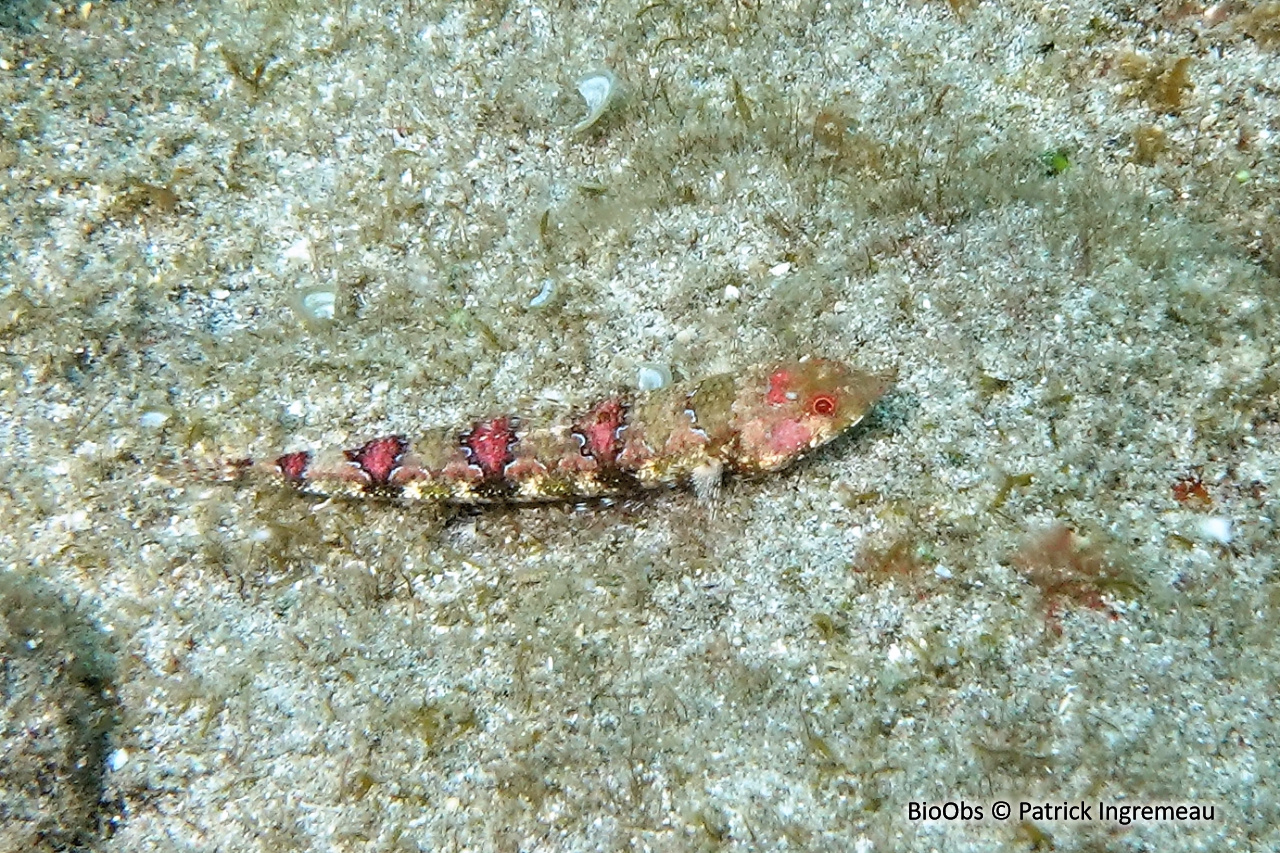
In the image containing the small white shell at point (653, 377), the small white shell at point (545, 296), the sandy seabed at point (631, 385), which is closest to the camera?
the sandy seabed at point (631, 385)

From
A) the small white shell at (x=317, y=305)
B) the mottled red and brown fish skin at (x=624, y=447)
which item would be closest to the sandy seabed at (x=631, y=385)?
the small white shell at (x=317, y=305)

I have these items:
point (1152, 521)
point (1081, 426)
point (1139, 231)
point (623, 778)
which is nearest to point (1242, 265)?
point (1139, 231)

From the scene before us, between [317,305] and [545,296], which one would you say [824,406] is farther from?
[317,305]

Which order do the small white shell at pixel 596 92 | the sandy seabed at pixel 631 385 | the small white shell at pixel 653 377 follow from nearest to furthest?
the sandy seabed at pixel 631 385
the small white shell at pixel 653 377
the small white shell at pixel 596 92

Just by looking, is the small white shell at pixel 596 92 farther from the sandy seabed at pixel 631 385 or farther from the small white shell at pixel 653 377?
the small white shell at pixel 653 377

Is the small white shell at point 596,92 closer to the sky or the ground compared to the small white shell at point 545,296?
closer to the sky
